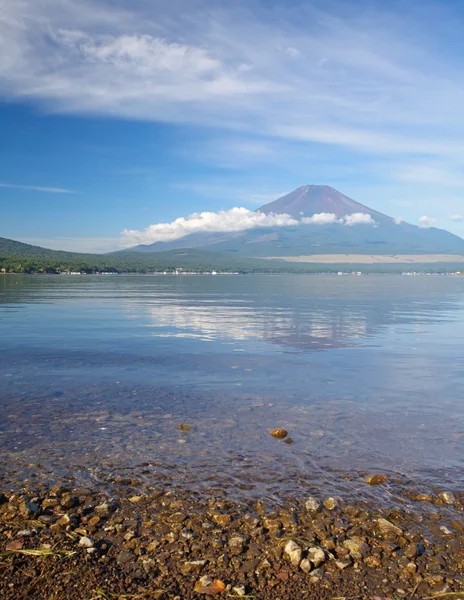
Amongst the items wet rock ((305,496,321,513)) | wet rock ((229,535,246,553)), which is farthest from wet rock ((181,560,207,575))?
wet rock ((305,496,321,513))

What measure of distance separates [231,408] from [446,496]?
579cm

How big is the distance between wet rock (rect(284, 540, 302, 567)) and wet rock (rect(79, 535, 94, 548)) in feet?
7.72

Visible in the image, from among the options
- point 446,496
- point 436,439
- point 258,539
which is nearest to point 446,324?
point 436,439

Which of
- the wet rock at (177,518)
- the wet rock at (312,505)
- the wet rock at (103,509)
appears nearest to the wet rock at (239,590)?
the wet rock at (177,518)

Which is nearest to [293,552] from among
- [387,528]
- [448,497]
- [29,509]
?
[387,528]

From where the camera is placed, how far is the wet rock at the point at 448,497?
772 cm

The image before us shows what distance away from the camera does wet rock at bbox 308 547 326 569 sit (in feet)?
19.9

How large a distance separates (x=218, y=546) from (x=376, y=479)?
10.5ft

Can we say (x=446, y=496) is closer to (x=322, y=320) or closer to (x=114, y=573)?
(x=114, y=573)

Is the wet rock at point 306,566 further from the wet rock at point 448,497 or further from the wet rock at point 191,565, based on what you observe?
the wet rock at point 448,497

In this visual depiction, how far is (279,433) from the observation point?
10594 millimetres

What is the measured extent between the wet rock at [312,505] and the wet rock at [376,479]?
118cm

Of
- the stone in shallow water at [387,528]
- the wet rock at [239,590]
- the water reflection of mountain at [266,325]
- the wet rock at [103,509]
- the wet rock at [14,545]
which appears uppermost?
the wet rock at [14,545]

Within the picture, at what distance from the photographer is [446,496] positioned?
7.82m
